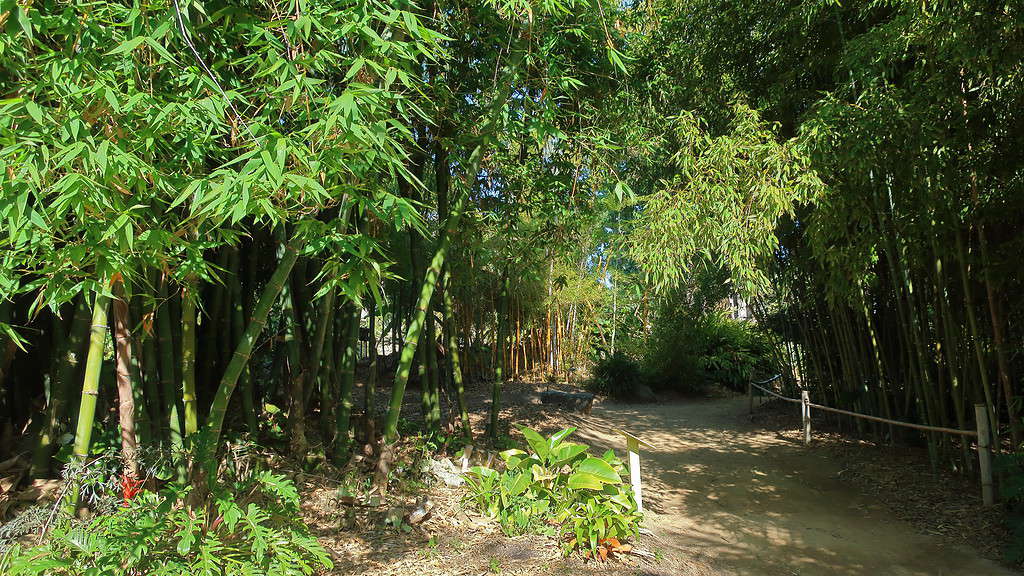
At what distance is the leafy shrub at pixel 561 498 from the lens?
2.48 metres

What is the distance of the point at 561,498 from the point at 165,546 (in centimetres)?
154

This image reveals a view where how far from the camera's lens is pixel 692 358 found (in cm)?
894

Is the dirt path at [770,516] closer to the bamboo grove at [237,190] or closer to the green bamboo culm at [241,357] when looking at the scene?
the bamboo grove at [237,190]

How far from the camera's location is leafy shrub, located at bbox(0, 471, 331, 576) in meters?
1.56

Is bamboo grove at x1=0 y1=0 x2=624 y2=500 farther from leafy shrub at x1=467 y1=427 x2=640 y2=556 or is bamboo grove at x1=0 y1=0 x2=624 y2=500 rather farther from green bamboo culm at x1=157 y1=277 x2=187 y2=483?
leafy shrub at x1=467 y1=427 x2=640 y2=556

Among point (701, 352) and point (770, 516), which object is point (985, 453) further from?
point (701, 352)

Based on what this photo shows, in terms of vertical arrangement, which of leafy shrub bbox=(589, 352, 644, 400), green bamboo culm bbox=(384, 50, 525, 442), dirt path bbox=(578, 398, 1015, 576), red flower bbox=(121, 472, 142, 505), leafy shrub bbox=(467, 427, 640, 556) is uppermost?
green bamboo culm bbox=(384, 50, 525, 442)

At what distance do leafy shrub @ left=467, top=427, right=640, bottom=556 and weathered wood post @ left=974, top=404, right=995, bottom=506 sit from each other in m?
2.05

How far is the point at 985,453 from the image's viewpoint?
127 inches

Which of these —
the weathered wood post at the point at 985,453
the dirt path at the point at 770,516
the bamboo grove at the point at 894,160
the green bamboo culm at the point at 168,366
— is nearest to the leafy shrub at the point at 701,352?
the dirt path at the point at 770,516

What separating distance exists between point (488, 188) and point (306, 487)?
7.17ft

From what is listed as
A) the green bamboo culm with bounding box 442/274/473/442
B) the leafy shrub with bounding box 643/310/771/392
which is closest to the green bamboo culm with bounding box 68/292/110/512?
the green bamboo culm with bounding box 442/274/473/442

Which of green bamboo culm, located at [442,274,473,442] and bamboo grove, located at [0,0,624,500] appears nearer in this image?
bamboo grove, located at [0,0,624,500]

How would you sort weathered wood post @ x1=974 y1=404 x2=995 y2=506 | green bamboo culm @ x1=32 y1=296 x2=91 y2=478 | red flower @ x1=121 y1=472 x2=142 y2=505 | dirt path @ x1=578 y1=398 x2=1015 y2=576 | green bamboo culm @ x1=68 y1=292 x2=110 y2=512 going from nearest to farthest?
red flower @ x1=121 y1=472 x2=142 y2=505 → green bamboo culm @ x1=68 y1=292 x2=110 y2=512 → green bamboo culm @ x1=32 y1=296 x2=91 y2=478 → dirt path @ x1=578 y1=398 x2=1015 y2=576 → weathered wood post @ x1=974 y1=404 x2=995 y2=506
